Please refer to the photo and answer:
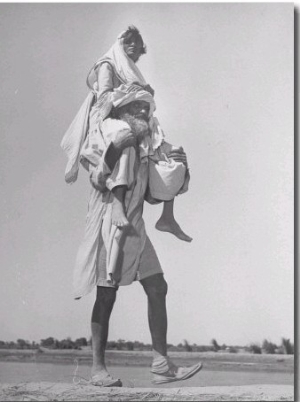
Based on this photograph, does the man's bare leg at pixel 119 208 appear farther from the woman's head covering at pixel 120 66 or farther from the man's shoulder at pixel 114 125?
the woman's head covering at pixel 120 66

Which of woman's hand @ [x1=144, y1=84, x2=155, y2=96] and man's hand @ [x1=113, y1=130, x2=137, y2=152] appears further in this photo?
woman's hand @ [x1=144, y1=84, x2=155, y2=96]

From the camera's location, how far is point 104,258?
3799 millimetres

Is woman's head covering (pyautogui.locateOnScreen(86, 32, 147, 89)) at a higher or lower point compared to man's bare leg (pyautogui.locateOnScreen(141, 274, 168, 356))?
higher

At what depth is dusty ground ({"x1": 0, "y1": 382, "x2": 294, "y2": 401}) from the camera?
12.0ft

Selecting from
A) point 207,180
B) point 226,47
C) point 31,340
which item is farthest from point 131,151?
point 31,340

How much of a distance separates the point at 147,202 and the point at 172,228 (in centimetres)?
18

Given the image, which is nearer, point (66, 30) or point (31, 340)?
point (31, 340)

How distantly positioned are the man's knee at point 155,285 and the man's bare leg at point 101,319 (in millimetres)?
156

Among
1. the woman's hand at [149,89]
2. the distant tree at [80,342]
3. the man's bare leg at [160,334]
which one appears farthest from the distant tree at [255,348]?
the woman's hand at [149,89]

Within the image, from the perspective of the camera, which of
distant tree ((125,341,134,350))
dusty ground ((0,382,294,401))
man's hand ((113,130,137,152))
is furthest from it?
man's hand ((113,130,137,152))

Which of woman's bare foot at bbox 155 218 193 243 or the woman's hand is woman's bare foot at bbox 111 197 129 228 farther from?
the woman's hand

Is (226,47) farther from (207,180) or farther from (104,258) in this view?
(104,258)

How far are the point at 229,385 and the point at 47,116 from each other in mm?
1627

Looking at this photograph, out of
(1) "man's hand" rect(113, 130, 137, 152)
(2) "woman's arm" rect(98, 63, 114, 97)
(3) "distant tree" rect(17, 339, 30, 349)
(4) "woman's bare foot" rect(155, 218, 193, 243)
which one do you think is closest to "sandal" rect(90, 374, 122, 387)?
(3) "distant tree" rect(17, 339, 30, 349)
